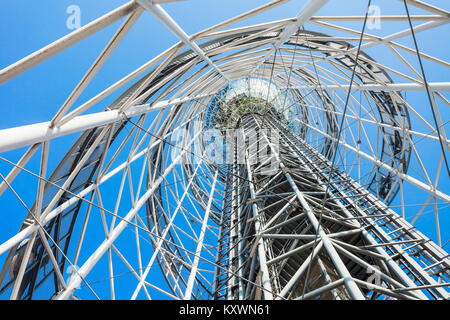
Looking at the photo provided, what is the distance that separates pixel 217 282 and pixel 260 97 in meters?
27.4

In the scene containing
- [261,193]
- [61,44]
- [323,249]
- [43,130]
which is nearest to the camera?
[61,44]

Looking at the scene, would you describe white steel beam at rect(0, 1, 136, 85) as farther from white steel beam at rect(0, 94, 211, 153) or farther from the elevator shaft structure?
the elevator shaft structure

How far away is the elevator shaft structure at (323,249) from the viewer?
19.1 ft

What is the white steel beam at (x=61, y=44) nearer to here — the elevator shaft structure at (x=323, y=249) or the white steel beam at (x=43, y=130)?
the white steel beam at (x=43, y=130)

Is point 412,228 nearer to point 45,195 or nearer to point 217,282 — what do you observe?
point 217,282

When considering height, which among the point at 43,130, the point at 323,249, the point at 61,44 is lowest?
the point at 323,249

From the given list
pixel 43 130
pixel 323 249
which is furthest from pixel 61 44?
pixel 323 249

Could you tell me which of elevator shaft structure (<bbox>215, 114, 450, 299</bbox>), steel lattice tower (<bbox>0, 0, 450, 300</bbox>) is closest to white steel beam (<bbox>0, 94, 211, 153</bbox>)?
steel lattice tower (<bbox>0, 0, 450, 300</bbox>)

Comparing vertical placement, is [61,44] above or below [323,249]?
above

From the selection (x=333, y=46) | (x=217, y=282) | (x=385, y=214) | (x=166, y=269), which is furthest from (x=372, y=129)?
(x=166, y=269)

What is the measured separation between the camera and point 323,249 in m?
7.28

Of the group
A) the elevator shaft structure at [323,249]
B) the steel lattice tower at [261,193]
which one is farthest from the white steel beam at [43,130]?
the elevator shaft structure at [323,249]

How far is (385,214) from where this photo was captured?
8609 millimetres

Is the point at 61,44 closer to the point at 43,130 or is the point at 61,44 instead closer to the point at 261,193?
the point at 43,130
